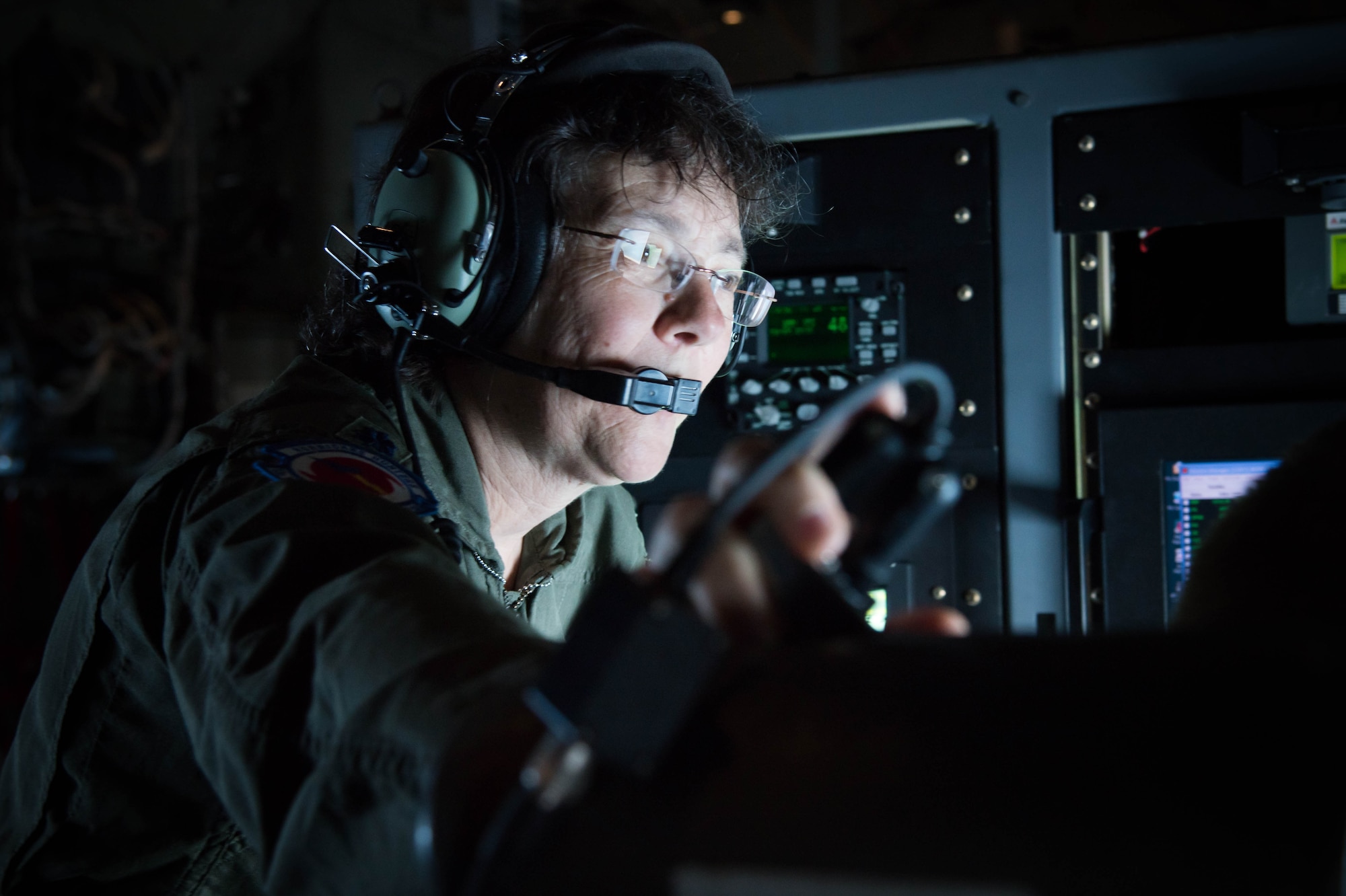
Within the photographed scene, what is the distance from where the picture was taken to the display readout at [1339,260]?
3.70 ft

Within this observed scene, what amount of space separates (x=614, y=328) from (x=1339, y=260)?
0.86 metres

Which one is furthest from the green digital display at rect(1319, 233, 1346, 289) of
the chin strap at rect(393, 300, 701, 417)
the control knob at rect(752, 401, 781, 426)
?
the chin strap at rect(393, 300, 701, 417)

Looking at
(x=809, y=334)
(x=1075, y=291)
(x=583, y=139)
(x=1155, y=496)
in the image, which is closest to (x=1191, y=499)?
(x=1155, y=496)

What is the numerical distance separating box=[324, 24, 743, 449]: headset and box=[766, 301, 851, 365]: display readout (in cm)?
31

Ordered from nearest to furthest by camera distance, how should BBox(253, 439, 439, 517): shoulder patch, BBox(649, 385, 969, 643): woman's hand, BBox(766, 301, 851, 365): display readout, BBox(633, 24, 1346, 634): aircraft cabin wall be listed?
BBox(649, 385, 969, 643): woman's hand, BBox(253, 439, 439, 517): shoulder patch, BBox(633, 24, 1346, 634): aircraft cabin wall, BBox(766, 301, 851, 365): display readout

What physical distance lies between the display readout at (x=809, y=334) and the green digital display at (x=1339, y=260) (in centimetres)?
56

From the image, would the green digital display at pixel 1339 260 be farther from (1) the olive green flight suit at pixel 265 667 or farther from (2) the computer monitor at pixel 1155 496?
(1) the olive green flight suit at pixel 265 667

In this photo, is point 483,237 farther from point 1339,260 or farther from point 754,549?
point 1339,260

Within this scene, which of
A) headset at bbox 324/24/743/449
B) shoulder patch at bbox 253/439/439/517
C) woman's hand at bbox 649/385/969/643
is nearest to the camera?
woman's hand at bbox 649/385/969/643

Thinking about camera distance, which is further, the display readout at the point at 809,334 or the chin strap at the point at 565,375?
the display readout at the point at 809,334

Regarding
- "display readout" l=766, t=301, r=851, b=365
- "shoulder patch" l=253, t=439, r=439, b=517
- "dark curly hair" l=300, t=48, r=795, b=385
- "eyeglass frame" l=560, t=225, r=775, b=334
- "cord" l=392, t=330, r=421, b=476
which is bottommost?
"shoulder patch" l=253, t=439, r=439, b=517

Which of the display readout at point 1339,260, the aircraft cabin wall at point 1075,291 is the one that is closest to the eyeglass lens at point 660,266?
the aircraft cabin wall at point 1075,291

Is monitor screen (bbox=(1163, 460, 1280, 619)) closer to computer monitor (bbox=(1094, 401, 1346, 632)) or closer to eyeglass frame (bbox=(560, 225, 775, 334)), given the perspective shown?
computer monitor (bbox=(1094, 401, 1346, 632))

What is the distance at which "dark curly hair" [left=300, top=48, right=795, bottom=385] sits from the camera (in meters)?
1.04
